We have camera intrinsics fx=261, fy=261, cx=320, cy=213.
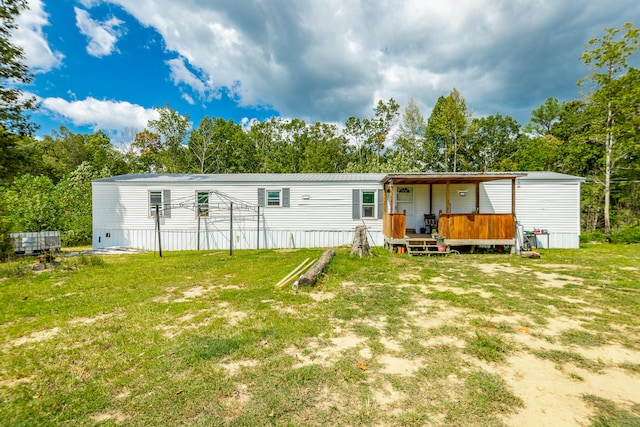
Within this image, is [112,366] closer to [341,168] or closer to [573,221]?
[573,221]

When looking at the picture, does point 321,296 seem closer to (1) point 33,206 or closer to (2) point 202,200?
(2) point 202,200

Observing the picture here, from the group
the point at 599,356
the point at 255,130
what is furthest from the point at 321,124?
the point at 599,356

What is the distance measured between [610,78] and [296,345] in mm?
21322

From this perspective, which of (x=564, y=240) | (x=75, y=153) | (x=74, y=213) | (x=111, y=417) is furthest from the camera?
(x=75, y=153)

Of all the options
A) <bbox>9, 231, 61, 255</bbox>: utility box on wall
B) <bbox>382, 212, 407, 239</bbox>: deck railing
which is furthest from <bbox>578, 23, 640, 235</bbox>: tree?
<bbox>9, 231, 61, 255</bbox>: utility box on wall

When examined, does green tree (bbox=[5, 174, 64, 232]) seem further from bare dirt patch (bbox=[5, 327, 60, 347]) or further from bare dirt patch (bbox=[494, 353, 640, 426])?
bare dirt patch (bbox=[494, 353, 640, 426])

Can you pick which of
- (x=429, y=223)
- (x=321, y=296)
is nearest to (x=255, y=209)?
(x=429, y=223)

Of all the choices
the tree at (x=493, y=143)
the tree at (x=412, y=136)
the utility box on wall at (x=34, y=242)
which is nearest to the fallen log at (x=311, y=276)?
the utility box on wall at (x=34, y=242)

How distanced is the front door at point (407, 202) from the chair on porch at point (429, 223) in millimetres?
539

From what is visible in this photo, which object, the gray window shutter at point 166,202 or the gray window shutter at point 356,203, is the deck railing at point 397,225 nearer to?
the gray window shutter at point 356,203

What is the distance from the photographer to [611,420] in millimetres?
2125

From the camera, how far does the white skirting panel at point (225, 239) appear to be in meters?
12.9

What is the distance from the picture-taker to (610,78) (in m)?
14.1

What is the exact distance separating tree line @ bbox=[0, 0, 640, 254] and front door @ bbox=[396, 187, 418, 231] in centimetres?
943
